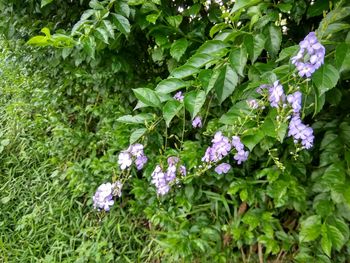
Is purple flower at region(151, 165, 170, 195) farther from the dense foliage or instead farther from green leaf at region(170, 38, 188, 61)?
green leaf at region(170, 38, 188, 61)

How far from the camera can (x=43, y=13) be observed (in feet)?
7.10

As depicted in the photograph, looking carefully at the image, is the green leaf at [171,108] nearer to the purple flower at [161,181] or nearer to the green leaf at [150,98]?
the green leaf at [150,98]

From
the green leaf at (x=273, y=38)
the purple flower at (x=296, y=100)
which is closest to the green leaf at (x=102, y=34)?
the green leaf at (x=273, y=38)

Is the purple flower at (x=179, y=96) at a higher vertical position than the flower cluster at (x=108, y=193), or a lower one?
higher

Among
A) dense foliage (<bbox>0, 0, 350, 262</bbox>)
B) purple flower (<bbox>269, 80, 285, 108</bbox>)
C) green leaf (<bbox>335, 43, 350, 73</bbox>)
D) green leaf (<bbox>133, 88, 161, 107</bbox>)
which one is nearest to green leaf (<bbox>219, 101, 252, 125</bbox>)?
dense foliage (<bbox>0, 0, 350, 262</bbox>)

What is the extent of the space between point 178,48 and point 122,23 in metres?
0.25

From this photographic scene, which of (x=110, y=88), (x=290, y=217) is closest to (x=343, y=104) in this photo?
(x=290, y=217)

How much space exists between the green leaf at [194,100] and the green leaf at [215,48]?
13cm

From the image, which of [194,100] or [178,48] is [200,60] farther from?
[178,48]

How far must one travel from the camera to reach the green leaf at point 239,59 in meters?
1.21

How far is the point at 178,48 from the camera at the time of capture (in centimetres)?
159

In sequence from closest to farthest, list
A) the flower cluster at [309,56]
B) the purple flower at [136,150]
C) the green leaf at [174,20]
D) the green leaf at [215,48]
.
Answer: the flower cluster at [309,56] → the green leaf at [215,48] → the green leaf at [174,20] → the purple flower at [136,150]

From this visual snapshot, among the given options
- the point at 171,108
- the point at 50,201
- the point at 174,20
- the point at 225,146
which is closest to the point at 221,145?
the point at 225,146

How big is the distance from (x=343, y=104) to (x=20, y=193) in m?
2.24
